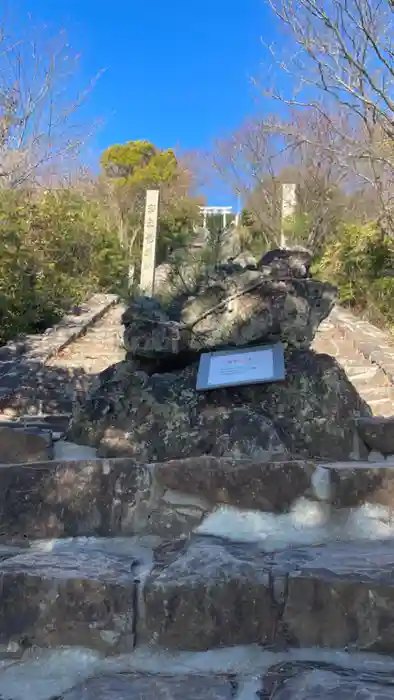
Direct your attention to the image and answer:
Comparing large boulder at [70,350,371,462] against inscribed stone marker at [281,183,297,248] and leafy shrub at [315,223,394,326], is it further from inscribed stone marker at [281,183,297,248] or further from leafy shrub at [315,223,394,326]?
inscribed stone marker at [281,183,297,248]

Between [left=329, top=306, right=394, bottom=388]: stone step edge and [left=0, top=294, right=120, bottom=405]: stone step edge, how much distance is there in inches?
108

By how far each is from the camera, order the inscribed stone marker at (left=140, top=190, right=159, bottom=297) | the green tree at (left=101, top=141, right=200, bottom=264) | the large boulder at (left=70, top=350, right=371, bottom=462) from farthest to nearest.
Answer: the green tree at (left=101, top=141, right=200, bottom=264), the inscribed stone marker at (left=140, top=190, right=159, bottom=297), the large boulder at (left=70, top=350, right=371, bottom=462)

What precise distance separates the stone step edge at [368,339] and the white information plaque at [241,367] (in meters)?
4.23

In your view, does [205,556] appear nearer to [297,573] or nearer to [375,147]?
[297,573]

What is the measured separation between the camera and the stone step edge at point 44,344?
22.1 feet

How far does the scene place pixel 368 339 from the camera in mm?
8023

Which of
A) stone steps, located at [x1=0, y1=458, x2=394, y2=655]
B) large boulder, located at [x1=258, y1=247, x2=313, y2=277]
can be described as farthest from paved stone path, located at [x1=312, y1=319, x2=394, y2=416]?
stone steps, located at [x1=0, y1=458, x2=394, y2=655]

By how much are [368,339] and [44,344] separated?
382 cm

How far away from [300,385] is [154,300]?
682 mm

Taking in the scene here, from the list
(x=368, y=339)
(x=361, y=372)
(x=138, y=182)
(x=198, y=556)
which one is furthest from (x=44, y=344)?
(x=138, y=182)

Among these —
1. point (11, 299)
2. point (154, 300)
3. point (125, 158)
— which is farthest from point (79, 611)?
point (125, 158)

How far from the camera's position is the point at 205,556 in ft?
5.49

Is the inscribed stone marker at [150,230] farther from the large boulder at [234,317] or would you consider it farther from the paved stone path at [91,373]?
the large boulder at [234,317]

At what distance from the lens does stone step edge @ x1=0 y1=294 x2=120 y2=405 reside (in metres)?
6.74
